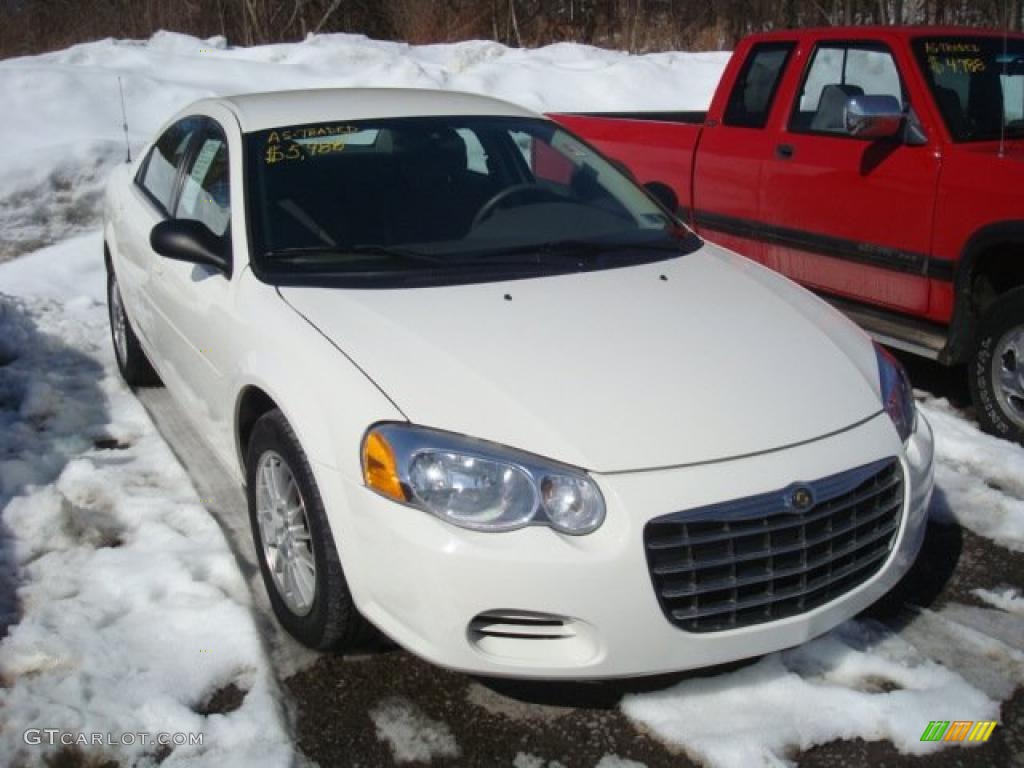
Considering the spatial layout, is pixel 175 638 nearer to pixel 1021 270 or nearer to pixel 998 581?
pixel 998 581

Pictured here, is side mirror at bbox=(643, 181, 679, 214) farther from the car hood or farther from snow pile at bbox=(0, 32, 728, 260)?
snow pile at bbox=(0, 32, 728, 260)

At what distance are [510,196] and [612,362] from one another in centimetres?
119

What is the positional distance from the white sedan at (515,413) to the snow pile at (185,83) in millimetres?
5541

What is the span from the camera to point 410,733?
294 centimetres

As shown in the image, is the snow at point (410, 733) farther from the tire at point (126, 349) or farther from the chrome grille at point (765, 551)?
the tire at point (126, 349)

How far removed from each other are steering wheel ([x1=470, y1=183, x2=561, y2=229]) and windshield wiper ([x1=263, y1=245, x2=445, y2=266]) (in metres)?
0.30

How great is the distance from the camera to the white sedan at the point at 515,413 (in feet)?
8.73

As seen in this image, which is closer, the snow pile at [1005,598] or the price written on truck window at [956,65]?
the snow pile at [1005,598]

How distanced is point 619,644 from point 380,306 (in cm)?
127

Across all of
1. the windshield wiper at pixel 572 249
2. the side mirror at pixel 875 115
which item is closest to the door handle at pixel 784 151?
the side mirror at pixel 875 115

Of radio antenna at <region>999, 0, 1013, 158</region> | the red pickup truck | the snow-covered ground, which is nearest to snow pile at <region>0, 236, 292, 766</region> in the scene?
the snow-covered ground

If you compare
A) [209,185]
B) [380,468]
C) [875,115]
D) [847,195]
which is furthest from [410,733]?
[847,195]

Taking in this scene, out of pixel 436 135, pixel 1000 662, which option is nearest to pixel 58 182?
pixel 436 135

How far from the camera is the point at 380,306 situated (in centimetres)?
329
